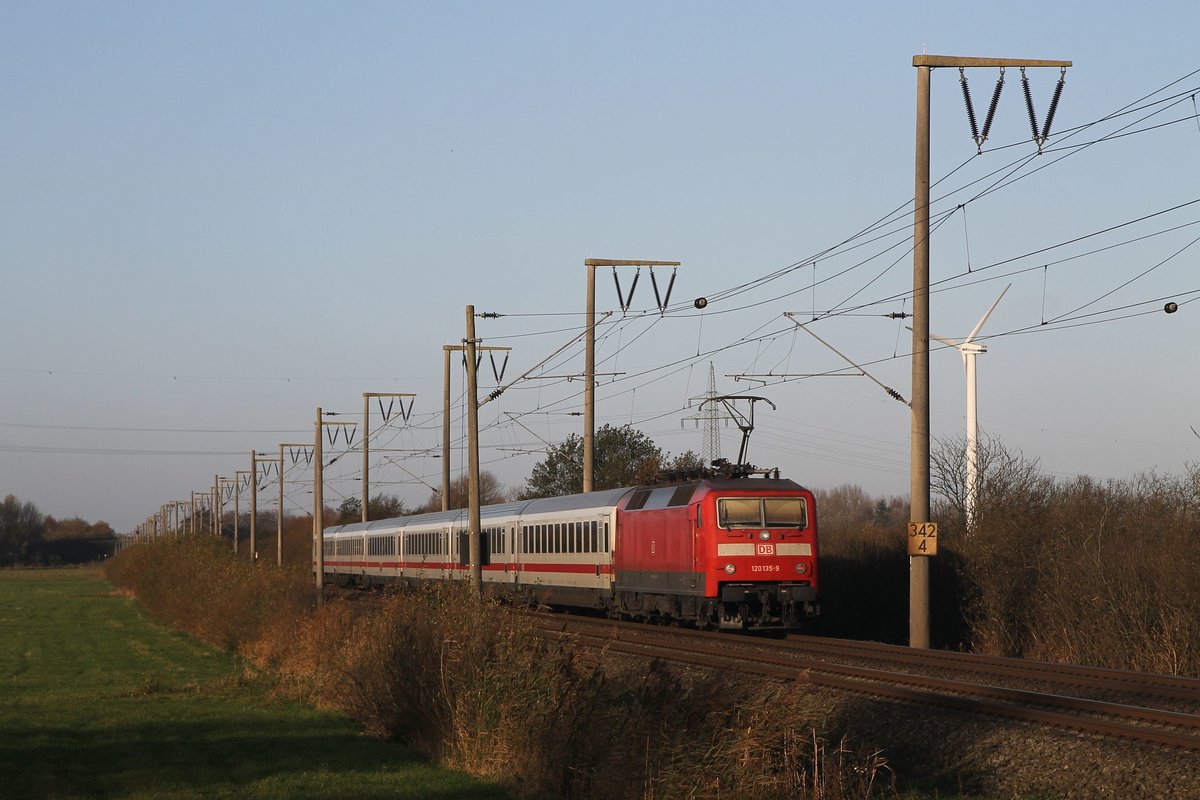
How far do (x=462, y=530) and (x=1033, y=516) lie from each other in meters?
21.3

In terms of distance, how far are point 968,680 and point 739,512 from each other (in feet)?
30.2

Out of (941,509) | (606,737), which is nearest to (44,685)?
(606,737)

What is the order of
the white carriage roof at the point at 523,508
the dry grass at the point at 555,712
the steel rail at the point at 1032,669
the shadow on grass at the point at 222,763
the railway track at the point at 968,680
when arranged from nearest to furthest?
the dry grass at the point at 555,712
the shadow on grass at the point at 222,763
the railway track at the point at 968,680
the steel rail at the point at 1032,669
the white carriage roof at the point at 523,508

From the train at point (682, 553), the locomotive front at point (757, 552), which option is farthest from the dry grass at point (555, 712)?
the locomotive front at point (757, 552)

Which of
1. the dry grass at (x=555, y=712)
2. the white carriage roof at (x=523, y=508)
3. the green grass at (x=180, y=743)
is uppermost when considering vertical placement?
the white carriage roof at (x=523, y=508)

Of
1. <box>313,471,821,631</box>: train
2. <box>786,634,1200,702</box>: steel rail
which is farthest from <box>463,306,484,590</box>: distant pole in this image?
<box>786,634,1200,702</box>: steel rail

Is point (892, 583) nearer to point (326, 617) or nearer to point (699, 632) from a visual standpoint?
point (699, 632)

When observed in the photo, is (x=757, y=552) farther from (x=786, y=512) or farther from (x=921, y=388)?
(x=921, y=388)

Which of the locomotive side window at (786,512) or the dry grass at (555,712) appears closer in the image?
the dry grass at (555,712)

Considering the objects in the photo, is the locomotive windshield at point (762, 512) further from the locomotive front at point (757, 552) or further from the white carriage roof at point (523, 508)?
the white carriage roof at point (523, 508)

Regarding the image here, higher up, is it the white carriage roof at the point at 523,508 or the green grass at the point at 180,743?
the white carriage roof at the point at 523,508

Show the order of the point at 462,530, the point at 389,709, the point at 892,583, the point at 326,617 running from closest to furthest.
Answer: the point at 389,709
the point at 326,617
the point at 892,583
the point at 462,530

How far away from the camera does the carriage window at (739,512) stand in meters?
28.1

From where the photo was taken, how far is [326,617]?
79.2 ft
